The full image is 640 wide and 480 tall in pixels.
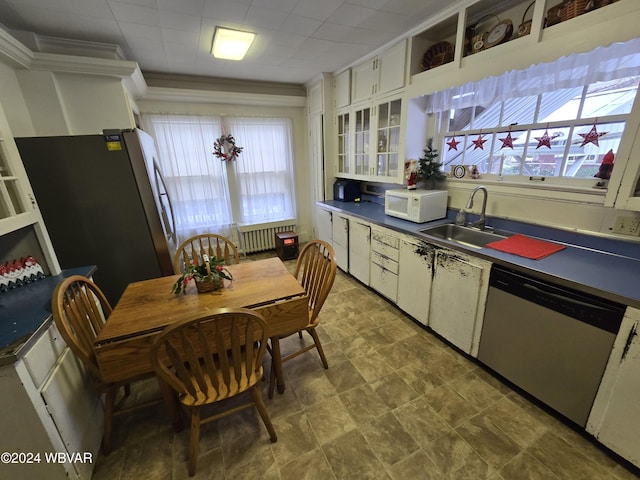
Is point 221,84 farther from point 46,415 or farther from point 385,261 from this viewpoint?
point 46,415

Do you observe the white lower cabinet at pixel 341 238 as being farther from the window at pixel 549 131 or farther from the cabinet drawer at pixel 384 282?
the window at pixel 549 131

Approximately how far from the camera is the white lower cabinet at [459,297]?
5.86ft

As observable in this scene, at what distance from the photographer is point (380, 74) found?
2.76 metres

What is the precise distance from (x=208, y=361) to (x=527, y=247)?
2.03m

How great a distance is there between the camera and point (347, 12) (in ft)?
6.57

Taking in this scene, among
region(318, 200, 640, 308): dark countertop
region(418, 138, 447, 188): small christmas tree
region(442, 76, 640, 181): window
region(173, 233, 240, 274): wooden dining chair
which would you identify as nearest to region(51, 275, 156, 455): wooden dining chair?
region(173, 233, 240, 274): wooden dining chair

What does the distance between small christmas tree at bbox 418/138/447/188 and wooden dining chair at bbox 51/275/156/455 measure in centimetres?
266

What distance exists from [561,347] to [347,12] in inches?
104

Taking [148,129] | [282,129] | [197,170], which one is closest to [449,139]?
[282,129]

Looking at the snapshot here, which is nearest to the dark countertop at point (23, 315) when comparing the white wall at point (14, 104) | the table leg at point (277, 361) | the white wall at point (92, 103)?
the table leg at point (277, 361)

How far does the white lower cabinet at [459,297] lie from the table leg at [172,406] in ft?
6.35

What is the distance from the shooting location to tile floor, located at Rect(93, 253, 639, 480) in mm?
1316

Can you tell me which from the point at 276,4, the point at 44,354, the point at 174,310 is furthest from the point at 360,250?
the point at 44,354

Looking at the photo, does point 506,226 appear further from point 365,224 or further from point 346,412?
point 346,412
